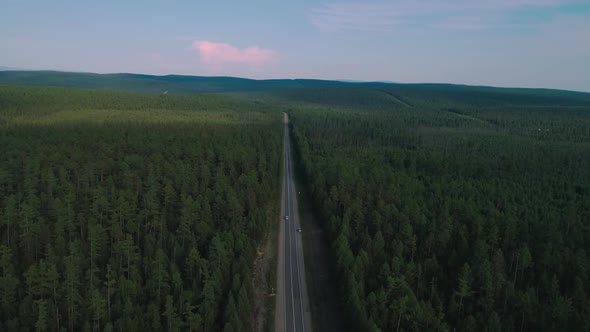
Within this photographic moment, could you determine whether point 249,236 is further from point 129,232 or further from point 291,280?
point 129,232

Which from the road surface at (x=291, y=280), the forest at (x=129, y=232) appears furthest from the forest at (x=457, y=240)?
the forest at (x=129, y=232)

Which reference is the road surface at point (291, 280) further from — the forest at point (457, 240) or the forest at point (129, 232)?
the forest at point (457, 240)

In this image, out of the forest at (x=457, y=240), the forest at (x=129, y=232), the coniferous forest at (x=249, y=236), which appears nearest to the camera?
the forest at (x=129, y=232)

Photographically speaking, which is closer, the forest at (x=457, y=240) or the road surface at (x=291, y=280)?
the forest at (x=457, y=240)

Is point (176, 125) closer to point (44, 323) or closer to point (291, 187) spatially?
point (291, 187)

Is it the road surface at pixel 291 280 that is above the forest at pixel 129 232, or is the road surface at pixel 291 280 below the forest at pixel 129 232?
below

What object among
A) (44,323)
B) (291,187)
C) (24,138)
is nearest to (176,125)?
(24,138)

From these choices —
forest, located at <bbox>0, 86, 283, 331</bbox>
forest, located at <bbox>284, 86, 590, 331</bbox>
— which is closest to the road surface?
forest, located at <bbox>0, 86, 283, 331</bbox>
